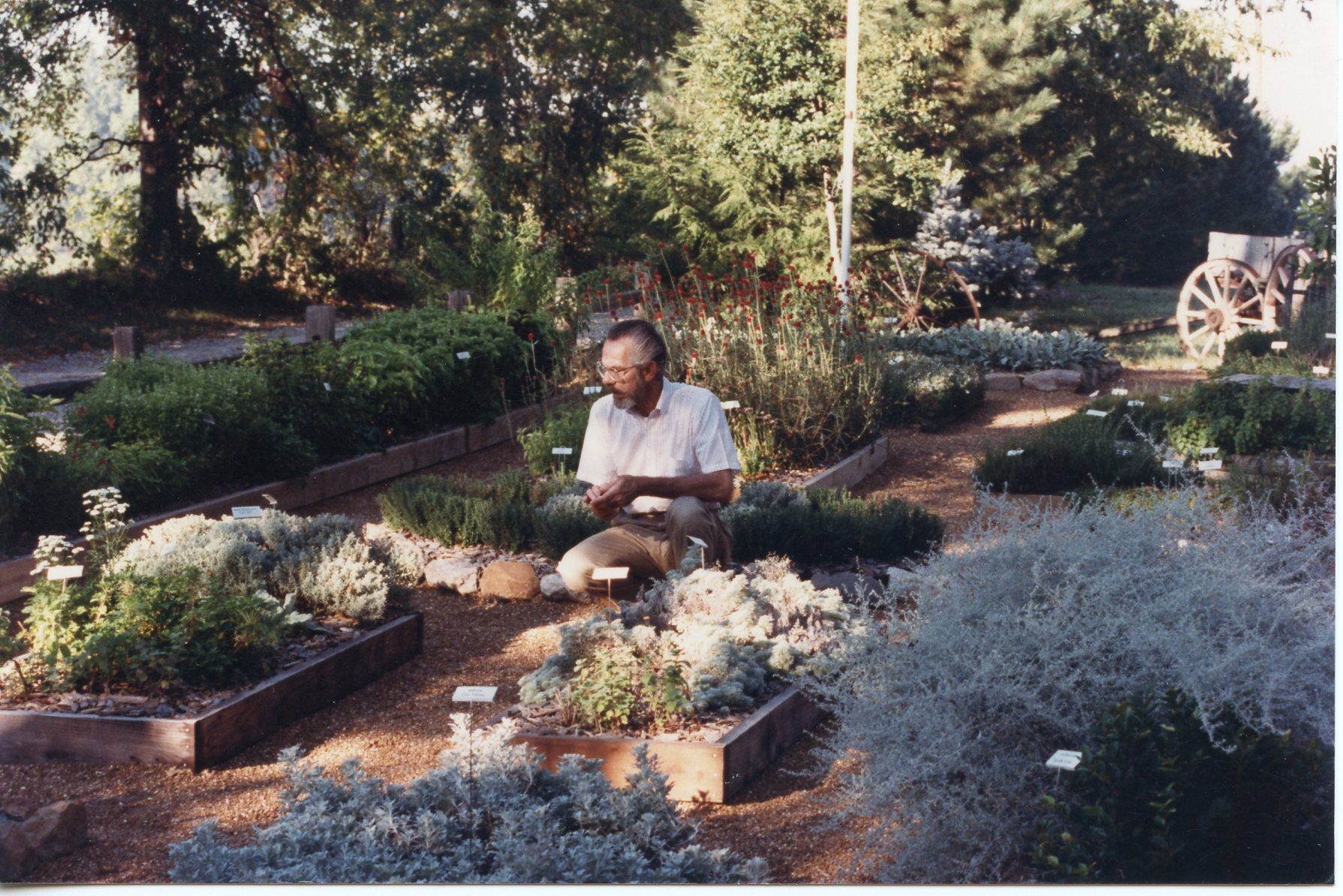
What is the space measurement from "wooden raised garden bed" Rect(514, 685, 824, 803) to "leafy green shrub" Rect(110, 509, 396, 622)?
4.03 feet

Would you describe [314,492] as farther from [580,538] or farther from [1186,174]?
[1186,174]

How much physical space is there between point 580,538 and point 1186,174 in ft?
43.5

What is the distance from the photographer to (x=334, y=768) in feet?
10.8

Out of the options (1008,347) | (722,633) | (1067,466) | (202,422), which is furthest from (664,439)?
(1008,347)

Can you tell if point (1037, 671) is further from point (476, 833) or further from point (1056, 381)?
point (1056, 381)

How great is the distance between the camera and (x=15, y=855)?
8.81ft

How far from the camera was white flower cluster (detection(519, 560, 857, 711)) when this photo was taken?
3.28 meters

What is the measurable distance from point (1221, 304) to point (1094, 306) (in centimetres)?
377

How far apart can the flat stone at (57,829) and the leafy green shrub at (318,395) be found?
12.4ft

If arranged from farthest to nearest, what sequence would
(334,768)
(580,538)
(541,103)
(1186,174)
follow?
(541,103)
(1186,174)
(580,538)
(334,768)

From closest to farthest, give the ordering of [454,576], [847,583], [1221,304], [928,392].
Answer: [847,583] → [454,576] → [928,392] → [1221,304]

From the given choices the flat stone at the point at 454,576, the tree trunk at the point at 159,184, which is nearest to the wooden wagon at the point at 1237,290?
the flat stone at the point at 454,576

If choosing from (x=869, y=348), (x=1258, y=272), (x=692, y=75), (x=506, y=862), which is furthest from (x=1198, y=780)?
(x=692, y=75)

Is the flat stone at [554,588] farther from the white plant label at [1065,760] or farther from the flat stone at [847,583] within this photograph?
the white plant label at [1065,760]
